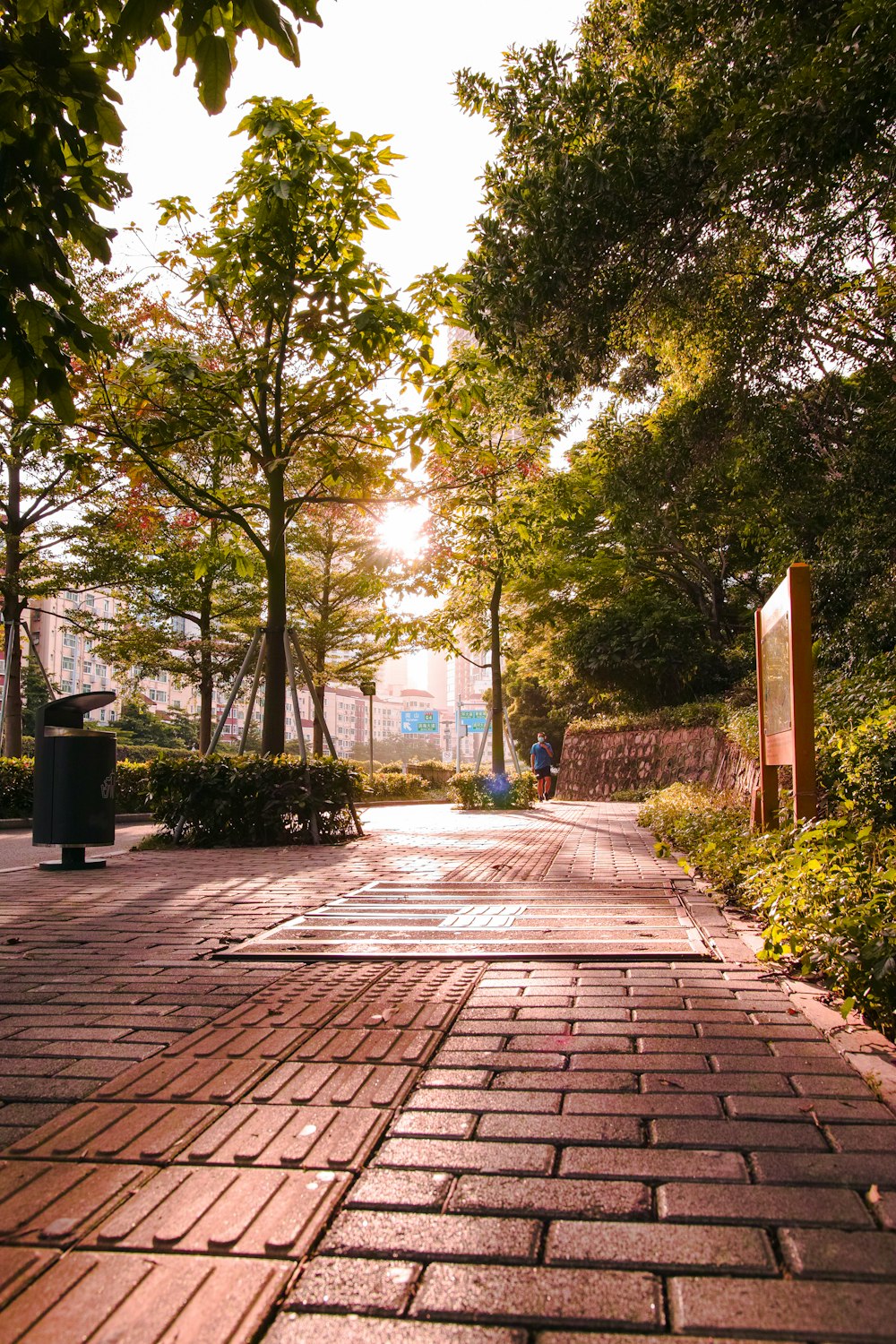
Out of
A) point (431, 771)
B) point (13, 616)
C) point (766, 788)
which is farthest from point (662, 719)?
point (766, 788)

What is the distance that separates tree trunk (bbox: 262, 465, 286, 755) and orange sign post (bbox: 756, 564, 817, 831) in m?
6.20

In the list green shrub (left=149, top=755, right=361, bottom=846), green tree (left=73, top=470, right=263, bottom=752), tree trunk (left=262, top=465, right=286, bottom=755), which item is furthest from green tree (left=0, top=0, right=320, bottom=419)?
green tree (left=73, top=470, right=263, bottom=752)

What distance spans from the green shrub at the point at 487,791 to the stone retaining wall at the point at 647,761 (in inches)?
A: 150

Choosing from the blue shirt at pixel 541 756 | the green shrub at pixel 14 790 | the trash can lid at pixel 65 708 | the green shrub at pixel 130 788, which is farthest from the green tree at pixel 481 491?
the green shrub at pixel 14 790

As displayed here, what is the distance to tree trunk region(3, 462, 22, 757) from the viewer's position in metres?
19.8

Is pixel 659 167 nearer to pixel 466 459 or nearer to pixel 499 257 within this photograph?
pixel 499 257

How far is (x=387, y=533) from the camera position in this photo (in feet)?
48.2

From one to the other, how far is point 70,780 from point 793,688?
20.0 feet

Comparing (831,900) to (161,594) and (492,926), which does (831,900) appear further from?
(161,594)

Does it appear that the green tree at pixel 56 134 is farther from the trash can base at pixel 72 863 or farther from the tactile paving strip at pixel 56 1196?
the trash can base at pixel 72 863

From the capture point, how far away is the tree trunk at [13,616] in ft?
65.1

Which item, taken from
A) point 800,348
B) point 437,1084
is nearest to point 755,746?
point 800,348

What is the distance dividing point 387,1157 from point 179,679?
2655 centimetres

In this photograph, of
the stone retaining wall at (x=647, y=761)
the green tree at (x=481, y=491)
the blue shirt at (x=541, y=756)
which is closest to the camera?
the green tree at (x=481, y=491)
